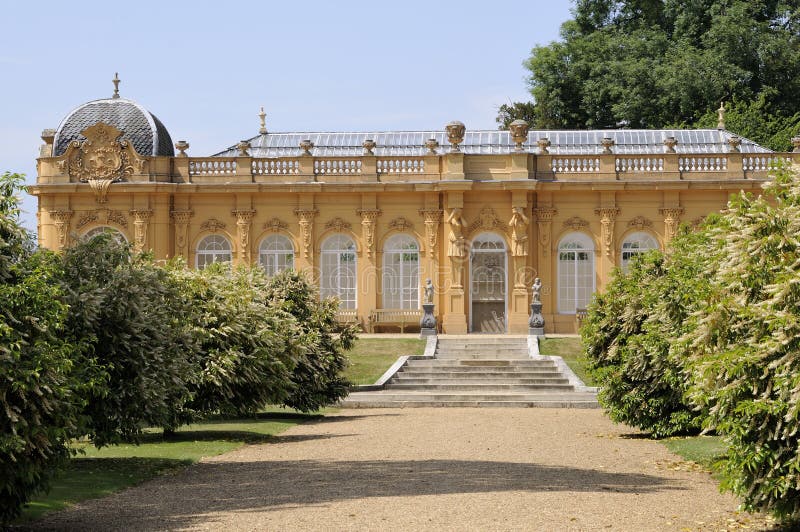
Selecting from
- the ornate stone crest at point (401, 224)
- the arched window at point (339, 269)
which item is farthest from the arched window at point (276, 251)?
the ornate stone crest at point (401, 224)

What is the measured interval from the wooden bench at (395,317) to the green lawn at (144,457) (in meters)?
11.7

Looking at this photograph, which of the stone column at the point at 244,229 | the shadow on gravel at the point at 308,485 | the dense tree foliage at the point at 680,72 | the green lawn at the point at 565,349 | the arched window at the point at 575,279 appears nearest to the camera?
the shadow on gravel at the point at 308,485

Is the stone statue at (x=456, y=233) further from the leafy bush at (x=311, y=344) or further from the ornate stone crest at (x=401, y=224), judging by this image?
the leafy bush at (x=311, y=344)

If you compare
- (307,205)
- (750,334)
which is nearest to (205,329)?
(750,334)

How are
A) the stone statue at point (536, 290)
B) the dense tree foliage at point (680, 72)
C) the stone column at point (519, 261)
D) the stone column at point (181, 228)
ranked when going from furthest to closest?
the dense tree foliage at point (680, 72)
the stone column at point (181, 228)
the stone column at point (519, 261)
the stone statue at point (536, 290)

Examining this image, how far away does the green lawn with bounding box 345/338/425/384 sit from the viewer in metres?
27.4

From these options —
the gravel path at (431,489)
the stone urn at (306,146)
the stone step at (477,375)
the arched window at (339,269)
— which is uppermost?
the stone urn at (306,146)

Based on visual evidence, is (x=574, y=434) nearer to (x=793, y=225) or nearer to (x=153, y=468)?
(x=153, y=468)

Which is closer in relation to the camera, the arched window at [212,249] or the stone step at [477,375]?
the stone step at [477,375]

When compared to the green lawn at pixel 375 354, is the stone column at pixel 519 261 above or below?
above

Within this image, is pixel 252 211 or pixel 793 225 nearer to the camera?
pixel 793 225

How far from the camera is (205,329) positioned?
56.6 feet

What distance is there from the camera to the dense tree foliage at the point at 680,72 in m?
44.2

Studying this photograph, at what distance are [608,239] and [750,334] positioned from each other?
24.0 m
